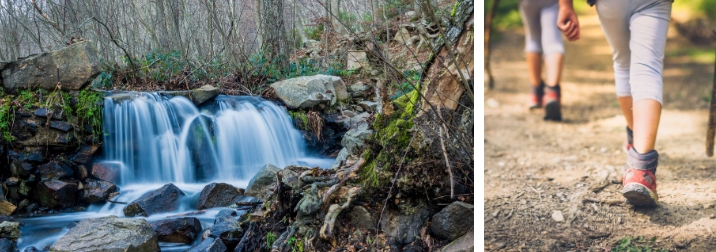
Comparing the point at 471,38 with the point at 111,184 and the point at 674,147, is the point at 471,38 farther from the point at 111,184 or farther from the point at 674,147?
the point at 111,184

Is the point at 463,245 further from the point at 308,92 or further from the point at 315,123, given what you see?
the point at 308,92

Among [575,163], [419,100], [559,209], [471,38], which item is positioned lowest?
[559,209]

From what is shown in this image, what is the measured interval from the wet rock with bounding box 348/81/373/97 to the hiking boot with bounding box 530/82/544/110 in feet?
16.1

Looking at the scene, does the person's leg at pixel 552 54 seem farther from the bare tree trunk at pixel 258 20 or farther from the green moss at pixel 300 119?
the bare tree trunk at pixel 258 20

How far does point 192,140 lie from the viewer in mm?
6039

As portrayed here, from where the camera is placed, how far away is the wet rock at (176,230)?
396cm

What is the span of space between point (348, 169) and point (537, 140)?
1.16m

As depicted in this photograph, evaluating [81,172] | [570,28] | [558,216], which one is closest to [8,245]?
[81,172]

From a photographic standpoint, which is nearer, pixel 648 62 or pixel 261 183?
pixel 648 62

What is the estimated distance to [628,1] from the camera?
2.24 m

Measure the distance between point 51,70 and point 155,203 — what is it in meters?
2.27

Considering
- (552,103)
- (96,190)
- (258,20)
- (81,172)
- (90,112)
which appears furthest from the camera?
(258,20)

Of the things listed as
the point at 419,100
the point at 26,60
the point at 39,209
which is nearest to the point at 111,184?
the point at 39,209

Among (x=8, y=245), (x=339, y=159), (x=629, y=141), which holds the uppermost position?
(x=629, y=141)
